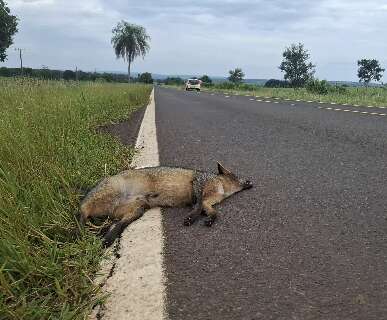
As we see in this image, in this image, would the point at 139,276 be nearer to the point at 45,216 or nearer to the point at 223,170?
the point at 45,216

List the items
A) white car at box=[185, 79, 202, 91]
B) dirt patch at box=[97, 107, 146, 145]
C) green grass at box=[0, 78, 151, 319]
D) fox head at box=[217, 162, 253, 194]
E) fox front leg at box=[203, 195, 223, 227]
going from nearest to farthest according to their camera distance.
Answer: green grass at box=[0, 78, 151, 319] → fox front leg at box=[203, 195, 223, 227] → fox head at box=[217, 162, 253, 194] → dirt patch at box=[97, 107, 146, 145] → white car at box=[185, 79, 202, 91]

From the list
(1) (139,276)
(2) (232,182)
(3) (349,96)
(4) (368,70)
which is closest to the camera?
(1) (139,276)

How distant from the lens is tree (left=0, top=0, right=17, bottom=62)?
65.4 meters

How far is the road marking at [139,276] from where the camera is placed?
2270mm

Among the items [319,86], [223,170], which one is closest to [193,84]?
[319,86]

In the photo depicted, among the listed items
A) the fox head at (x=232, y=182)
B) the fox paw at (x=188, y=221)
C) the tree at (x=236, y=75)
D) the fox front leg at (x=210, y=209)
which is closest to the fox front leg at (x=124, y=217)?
the fox paw at (x=188, y=221)

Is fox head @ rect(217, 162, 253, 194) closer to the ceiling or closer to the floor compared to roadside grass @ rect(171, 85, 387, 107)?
closer to the ceiling

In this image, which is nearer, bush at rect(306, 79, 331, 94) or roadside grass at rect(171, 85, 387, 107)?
roadside grass at rect(171, 85, 387, 107)

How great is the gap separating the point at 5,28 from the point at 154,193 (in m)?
69.0

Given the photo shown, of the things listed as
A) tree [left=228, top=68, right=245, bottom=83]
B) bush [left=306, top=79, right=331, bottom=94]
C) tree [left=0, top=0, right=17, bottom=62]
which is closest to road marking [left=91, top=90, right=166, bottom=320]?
bush [left=306, top=79, right=331, bottom=94]

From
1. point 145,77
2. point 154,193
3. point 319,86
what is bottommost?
point 145,77

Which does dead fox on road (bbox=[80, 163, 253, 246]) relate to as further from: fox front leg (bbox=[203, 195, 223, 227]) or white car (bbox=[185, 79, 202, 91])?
white car (bbox=[185, 79, 202, 91])

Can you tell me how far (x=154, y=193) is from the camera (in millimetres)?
3922

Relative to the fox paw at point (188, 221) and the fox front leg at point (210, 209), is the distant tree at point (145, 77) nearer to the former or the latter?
the fox front leg at point (210, 209)
